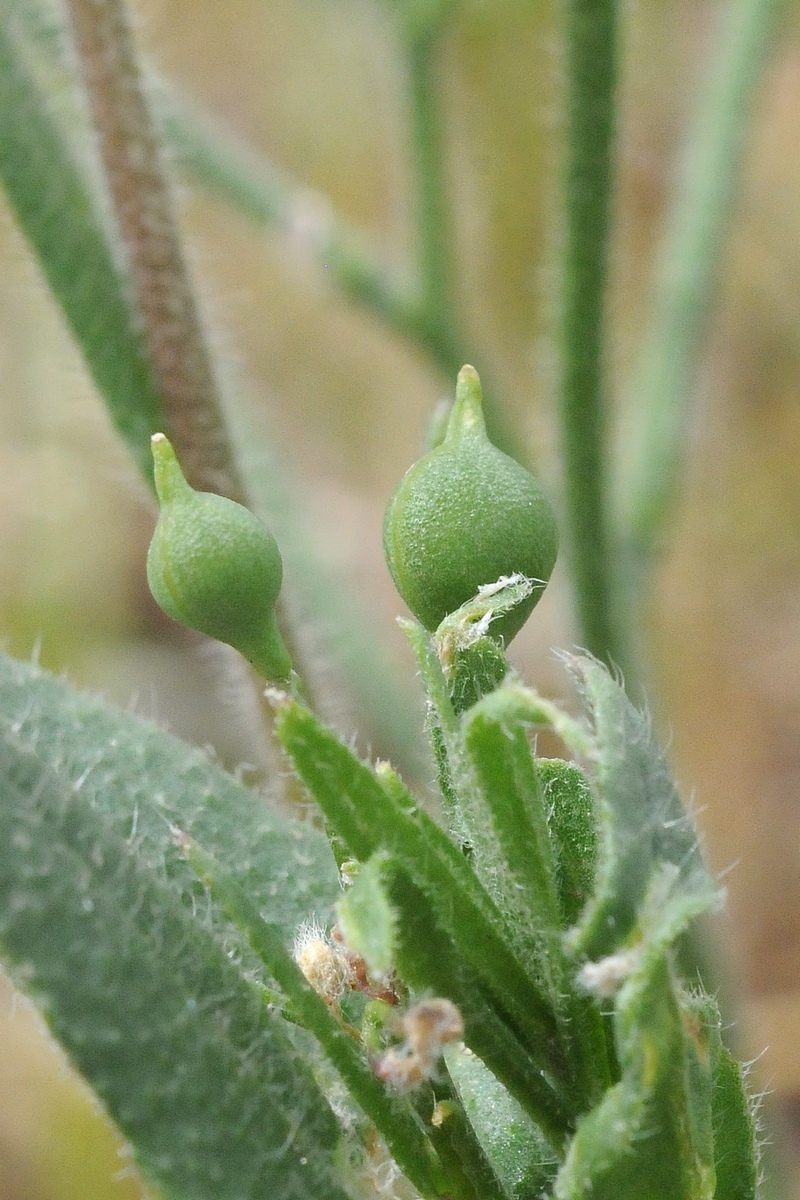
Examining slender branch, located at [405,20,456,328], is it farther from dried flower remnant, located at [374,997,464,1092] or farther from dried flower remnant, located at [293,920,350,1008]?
dried flower remnant, located at [374,997,464,1092]

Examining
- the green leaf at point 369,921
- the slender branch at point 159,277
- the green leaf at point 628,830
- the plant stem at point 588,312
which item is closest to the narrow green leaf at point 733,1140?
the green leaf at point 628,830

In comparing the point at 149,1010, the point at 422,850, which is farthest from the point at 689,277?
the point at 149,1010

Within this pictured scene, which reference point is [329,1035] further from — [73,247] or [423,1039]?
[73,247]

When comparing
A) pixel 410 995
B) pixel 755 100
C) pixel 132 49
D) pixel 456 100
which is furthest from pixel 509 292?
pixel 410 995

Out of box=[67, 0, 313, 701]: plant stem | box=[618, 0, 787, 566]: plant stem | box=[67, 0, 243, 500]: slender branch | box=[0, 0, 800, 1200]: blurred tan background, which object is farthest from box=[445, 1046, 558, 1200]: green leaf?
box=[0, 0, 800, 1200]: blurred tan background

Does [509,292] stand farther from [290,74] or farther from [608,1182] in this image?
[608,1182]
